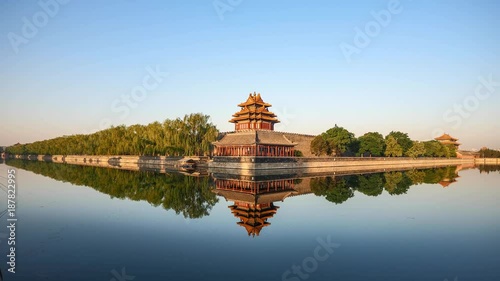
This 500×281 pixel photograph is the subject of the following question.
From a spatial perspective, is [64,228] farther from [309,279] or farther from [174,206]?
[309,279]

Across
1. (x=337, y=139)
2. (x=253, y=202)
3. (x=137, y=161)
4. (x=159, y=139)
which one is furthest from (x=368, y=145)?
(x=253, y=202)

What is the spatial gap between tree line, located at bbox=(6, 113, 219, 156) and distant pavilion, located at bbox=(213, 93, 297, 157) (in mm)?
2743

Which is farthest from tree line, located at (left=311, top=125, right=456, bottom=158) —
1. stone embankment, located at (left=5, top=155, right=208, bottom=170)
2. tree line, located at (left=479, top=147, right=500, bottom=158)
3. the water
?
the water

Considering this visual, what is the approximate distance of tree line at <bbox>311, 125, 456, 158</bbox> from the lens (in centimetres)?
4556

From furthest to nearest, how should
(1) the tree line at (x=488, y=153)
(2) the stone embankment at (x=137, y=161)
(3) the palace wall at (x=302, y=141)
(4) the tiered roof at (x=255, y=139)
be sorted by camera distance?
(1) the tree line at (x=488, y=153) → (3) the palace wall at (x=302, y=141) → (2) the stone embankment at (x=137, y=161) → (4) the tiered roof at (x=255, y=139)

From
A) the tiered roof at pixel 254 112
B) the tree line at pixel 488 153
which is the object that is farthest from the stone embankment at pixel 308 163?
the tree line at pixel 488 153

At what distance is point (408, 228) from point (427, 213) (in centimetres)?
324

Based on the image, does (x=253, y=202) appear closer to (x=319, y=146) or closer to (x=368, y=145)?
(x=319, y=146)

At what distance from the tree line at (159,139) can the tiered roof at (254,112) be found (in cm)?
560

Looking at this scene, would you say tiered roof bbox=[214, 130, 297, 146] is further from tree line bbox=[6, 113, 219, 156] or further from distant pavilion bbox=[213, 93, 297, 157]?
tree line bbox=[6, 113, 219, 156]

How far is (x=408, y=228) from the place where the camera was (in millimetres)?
10664

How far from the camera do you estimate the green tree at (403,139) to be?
55781mm

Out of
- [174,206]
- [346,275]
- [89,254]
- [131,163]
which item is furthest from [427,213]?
[131,163]

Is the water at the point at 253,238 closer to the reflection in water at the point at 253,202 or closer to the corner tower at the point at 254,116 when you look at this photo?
the reflection in water at the point at 253,202
